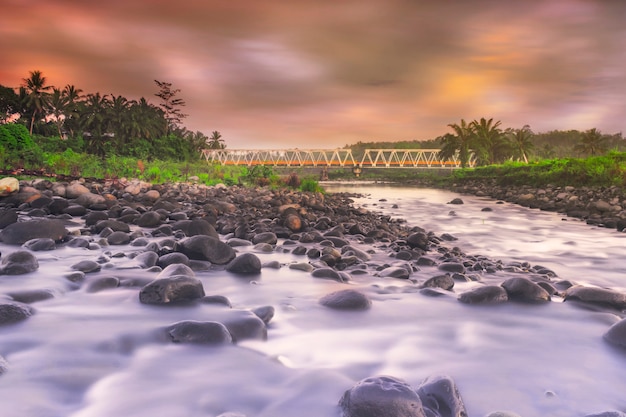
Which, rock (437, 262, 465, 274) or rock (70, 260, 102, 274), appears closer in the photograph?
rock (70, 260, 102, 274)

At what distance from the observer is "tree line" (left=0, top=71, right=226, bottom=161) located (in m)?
50.2

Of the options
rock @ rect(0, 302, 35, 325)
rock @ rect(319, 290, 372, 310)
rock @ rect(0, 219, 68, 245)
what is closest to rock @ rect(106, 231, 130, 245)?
rock @ rect(0, 219, 68, 245)

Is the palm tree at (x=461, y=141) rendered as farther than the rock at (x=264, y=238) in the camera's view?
Yes

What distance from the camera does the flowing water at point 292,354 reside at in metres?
1.97

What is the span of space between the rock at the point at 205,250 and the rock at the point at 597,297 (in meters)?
3.44

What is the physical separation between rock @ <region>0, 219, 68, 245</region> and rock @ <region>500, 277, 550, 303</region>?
5189 millimetres

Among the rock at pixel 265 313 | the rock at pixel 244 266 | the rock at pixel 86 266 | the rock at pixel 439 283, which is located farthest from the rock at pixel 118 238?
the rock at pixel 439 283

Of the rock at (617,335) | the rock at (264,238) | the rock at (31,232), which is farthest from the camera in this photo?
the rock at (264,238)

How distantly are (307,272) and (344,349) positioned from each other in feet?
6.64

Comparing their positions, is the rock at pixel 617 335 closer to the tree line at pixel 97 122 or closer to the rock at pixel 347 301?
the rock at pixel 347 301

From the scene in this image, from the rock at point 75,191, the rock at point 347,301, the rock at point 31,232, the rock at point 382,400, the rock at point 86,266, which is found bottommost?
the rock at point 347,301

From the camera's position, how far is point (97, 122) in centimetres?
5584

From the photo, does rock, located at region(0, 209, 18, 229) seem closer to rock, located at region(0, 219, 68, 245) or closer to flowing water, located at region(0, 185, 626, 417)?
rock, located at region(0, 219, 68, 245)

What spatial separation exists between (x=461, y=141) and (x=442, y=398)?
227ft
